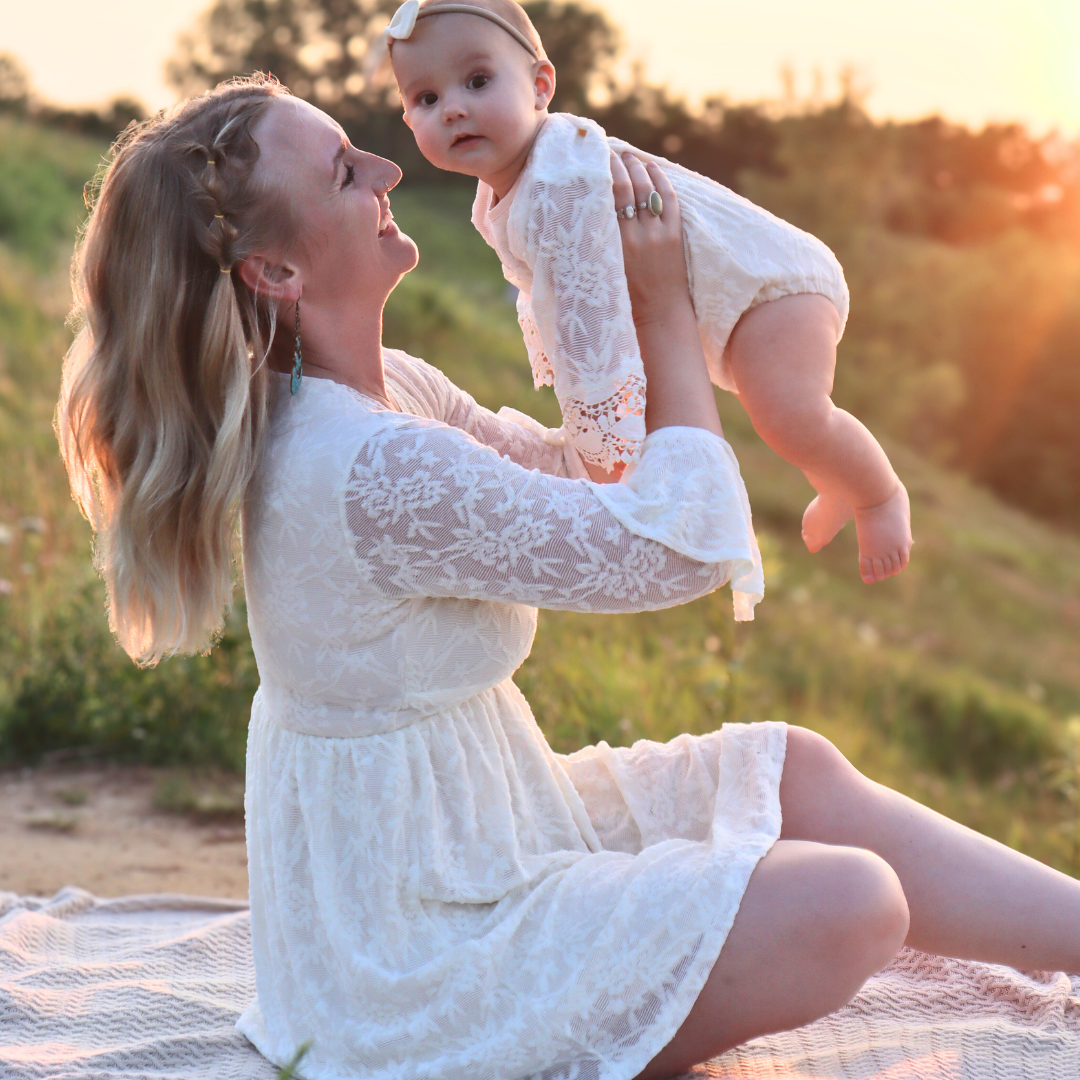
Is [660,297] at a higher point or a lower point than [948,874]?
higher

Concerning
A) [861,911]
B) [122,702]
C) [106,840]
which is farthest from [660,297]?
[122,702]

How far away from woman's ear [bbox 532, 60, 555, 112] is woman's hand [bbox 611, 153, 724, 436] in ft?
0.77

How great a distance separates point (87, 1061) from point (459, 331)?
9528 millimetres

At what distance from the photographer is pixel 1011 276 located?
24.5 m

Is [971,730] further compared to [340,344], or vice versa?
[971,730]

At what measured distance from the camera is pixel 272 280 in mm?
1782

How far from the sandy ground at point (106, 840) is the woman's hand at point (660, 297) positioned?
1.94 metres

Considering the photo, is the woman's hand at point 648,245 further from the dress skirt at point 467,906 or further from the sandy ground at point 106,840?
the sandy ground at point 106,840

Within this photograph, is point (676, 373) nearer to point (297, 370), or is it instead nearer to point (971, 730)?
point (297, 370)

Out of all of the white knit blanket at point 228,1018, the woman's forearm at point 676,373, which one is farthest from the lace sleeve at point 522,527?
the white knit blanket at point 228,1018

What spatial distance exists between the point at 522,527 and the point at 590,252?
478 mm

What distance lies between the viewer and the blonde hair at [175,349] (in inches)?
66.8

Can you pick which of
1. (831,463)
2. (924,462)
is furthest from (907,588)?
(924,462)

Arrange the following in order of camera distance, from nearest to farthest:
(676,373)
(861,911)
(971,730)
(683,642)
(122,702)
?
(861,911), (676,373), (122,702), (683,642), (971,730)
